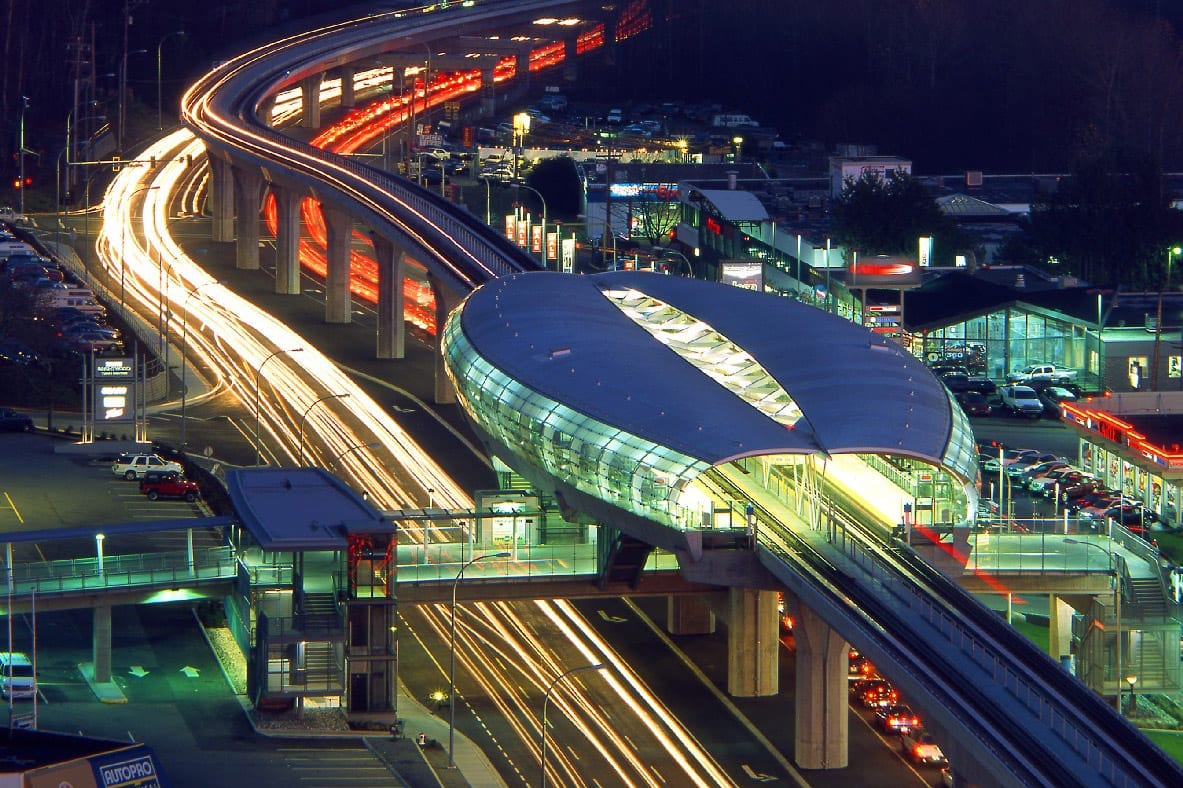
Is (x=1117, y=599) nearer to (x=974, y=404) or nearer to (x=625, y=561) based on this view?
(x=625, y=561)

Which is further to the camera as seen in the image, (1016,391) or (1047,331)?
(1047,331)

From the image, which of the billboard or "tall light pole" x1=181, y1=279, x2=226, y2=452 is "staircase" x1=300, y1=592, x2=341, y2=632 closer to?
"tall light pole" x1=181, y1=279, x2=226, y2=452

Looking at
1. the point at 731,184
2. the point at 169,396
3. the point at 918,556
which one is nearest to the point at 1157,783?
the point at 918,556

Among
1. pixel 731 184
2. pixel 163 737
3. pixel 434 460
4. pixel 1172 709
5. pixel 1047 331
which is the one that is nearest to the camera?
pixel 163 737

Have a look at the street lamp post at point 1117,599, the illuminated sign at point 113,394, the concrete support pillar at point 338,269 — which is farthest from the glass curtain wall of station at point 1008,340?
the street lamp post at point 1117,599

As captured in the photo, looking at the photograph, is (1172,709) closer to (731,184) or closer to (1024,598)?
(1024,598)

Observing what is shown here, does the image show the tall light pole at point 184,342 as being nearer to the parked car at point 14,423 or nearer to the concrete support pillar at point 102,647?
the parked car at point 14,423

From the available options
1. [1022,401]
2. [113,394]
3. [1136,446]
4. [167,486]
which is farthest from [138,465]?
[1022,401]

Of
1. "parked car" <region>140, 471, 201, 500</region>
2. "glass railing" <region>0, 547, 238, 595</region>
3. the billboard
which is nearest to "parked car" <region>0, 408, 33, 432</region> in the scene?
"parked car" <region>140, 471, 201, 500</region>
